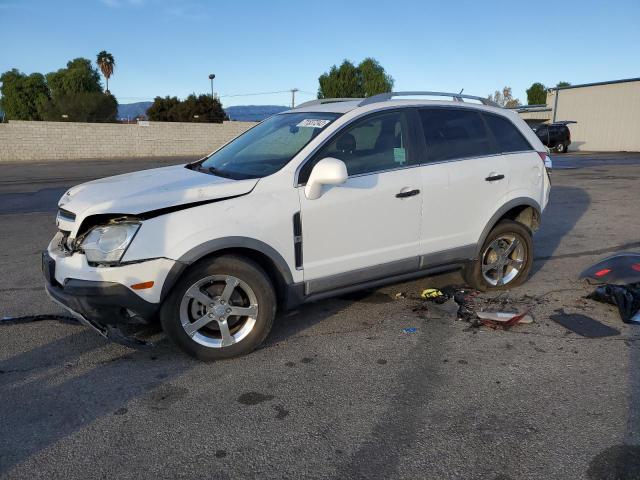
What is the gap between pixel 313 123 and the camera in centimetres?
441

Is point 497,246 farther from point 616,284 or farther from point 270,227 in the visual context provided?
point 270,227

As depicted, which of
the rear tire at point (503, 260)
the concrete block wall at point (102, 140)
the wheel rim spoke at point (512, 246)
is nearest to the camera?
the rear tire at point (503, 260)

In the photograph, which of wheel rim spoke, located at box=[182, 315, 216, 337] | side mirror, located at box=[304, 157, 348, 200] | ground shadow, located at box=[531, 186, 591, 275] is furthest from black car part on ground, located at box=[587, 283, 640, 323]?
wheel rim spoke, located at box=[182, 315, 216, 337]

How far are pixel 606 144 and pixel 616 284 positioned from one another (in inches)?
1557

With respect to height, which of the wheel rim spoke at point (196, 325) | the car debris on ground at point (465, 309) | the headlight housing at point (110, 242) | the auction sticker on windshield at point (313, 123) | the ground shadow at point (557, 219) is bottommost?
the ground shadow at point (557, 219)

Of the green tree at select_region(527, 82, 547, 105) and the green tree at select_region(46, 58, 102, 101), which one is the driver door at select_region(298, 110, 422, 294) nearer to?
the green tree at select_region(46, 58, 102, 101)

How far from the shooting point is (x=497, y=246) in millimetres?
5320

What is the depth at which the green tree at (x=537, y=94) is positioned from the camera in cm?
9331

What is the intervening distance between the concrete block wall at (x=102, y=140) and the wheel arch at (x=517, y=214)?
1233 inches

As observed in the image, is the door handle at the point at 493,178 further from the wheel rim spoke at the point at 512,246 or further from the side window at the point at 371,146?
the side window at the point at 371,146

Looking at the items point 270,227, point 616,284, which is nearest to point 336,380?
point 270,227

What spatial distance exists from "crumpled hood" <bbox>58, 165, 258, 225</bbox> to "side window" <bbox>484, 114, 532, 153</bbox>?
2.65 meters

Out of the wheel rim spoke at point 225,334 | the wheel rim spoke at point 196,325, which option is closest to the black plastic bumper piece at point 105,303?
the wheel rim spoke at point 196,325

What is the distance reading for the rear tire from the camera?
17.0ft
